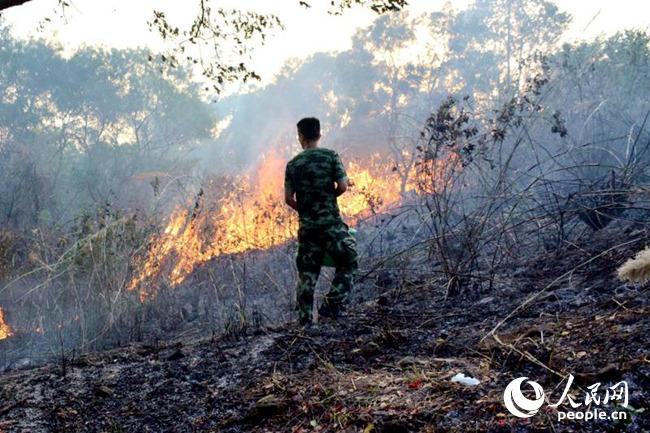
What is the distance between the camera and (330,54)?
3297 cm

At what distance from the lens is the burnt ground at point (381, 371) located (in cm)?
221

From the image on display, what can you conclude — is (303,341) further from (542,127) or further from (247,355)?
(542,127)

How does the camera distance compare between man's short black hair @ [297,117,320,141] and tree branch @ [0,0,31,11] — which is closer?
tree branch @ [0,0,31,11]

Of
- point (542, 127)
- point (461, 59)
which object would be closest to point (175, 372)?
point (542, 127)

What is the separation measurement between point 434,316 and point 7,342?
5360mm

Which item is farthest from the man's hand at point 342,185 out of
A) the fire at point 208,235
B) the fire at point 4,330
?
the fire at point 4,330

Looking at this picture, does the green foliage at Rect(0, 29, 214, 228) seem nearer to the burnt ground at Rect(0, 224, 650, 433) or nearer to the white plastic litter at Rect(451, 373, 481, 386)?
the burnt ground at Rect(0, 224, 650, 433)

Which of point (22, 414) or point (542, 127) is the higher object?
point (542, 127)

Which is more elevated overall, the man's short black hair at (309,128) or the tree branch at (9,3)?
the tree branch at (9,3)

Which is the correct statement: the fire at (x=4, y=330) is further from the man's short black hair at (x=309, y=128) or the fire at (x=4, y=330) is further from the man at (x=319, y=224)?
the man's short black hair at (x=309, y=128)

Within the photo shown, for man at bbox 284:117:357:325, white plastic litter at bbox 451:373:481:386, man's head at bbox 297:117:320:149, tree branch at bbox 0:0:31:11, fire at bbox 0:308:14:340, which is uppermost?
tree branch at bbox 0:0:31:11

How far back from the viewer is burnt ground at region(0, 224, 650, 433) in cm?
221

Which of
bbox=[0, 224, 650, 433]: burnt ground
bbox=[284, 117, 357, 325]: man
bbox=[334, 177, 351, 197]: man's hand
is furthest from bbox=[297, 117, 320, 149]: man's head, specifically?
bbox=[0, 224, 650, 433]: burnt ground

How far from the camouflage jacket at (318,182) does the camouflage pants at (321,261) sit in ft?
0.28
